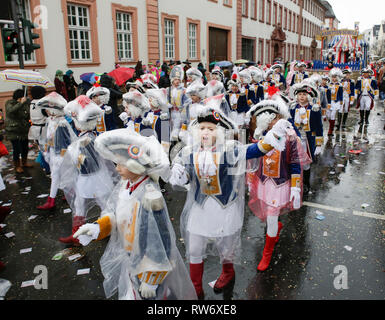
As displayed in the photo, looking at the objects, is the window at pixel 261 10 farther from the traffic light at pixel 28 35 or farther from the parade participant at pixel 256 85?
the traffic light at pixel 28 35

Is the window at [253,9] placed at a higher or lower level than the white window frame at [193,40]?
higher

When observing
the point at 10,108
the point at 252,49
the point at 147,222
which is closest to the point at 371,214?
the point at 147,222

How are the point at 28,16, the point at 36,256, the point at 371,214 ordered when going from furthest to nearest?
the point at 28,16 < the point at 371,214 < the point at 36,256

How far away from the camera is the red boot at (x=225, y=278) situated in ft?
11.3

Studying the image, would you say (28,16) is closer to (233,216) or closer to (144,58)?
(144,58)

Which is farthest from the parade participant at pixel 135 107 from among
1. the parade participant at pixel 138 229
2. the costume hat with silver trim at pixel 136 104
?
the parade participant at pixel 138 229

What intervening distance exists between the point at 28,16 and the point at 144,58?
613 cm

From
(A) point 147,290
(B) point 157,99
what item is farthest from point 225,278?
(B) point 157,99

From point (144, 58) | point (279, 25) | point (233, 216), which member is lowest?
point (233, 216)

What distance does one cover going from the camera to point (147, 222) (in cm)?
215

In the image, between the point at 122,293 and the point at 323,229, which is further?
the point at 323,229

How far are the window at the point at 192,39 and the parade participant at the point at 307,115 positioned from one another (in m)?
16.3

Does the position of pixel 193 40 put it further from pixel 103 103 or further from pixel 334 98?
pixel 103 103

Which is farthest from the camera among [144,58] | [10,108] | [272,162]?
[144,58]
